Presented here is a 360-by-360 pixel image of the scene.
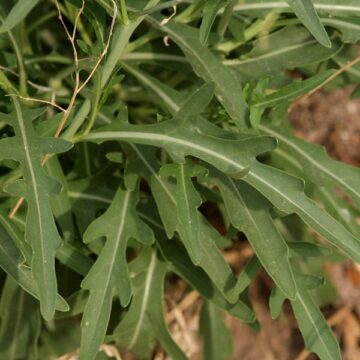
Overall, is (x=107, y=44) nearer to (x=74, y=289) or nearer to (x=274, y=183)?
(x=274, y=183)

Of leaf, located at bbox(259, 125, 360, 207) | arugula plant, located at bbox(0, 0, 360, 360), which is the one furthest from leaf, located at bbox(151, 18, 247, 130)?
leaf, located at bbox(259, 125, 360, 207)

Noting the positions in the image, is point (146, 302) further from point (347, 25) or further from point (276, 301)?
point (347, 25)

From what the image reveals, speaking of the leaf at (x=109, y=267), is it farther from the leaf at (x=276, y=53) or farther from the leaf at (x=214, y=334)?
the leaf at (x=214, y=334)

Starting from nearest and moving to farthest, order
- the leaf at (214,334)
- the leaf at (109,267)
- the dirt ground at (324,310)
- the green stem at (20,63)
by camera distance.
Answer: the leaf at (109,267), the green stem at (20,63), the leaf at (214,334), the dirt ground at (324,310)

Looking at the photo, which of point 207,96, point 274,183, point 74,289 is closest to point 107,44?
point 207,96

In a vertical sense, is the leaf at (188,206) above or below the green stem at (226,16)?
below

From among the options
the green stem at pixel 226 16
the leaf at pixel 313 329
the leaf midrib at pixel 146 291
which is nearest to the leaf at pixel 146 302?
the leaf midrib at pixel 146 291

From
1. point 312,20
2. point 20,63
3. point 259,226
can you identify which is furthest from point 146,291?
point 312,20

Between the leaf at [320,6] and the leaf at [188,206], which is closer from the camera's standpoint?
the leaf at [188,206]
